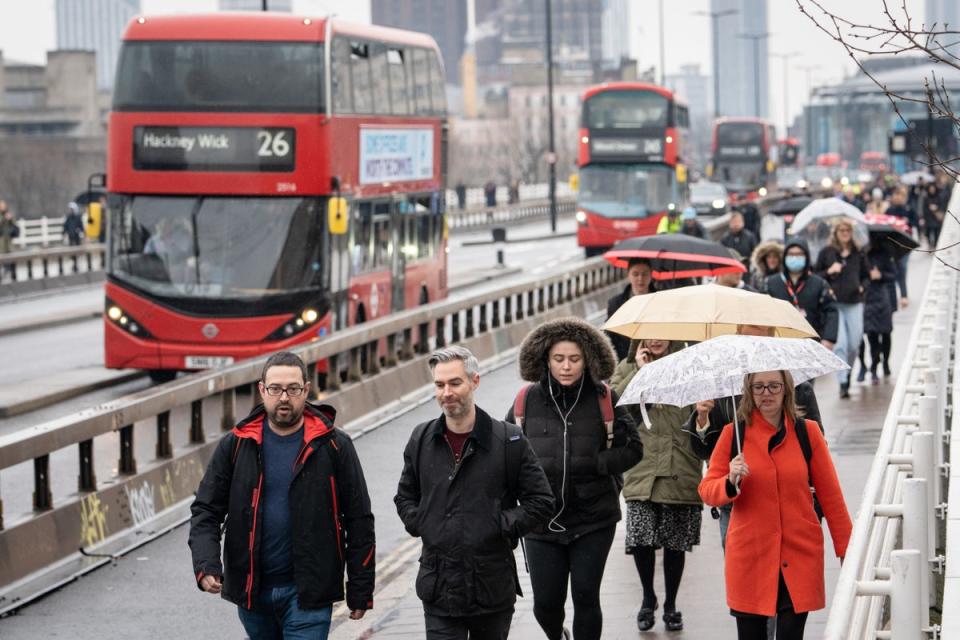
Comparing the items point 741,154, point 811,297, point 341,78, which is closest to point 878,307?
point 811,297

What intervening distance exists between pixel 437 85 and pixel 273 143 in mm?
6715

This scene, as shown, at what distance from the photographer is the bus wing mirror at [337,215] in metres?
19.7

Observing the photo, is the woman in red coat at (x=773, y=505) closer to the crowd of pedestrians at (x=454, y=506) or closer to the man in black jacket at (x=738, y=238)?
the crowd of pedestrians at (x=454, y=506)

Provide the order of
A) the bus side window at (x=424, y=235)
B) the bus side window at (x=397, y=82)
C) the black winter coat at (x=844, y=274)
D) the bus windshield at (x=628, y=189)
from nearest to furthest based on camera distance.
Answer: the black winter coat at (x=844, y=274) → the bus side window at (x=397, y=82) → the bus side window at (x=424, y=235) → the bus windshield at (x=628, y=189)

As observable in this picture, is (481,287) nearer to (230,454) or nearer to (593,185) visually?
(593,185)

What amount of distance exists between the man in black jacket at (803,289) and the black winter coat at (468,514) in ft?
25.0

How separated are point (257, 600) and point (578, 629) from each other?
168cm

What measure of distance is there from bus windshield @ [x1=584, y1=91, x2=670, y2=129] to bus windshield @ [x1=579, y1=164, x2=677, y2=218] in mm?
1097

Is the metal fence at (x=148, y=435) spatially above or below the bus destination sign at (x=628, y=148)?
below

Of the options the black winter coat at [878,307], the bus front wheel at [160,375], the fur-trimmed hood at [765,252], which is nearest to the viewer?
the fur-trimmed hood at [765,252]

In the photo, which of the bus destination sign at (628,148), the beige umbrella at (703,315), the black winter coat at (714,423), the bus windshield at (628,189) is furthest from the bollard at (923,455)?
the bus windshield at (628,189)

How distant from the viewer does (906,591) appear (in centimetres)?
563

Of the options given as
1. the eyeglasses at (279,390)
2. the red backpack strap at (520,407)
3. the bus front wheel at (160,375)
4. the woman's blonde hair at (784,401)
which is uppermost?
the eyeglasses at (279,390)

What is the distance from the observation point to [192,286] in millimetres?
20188
